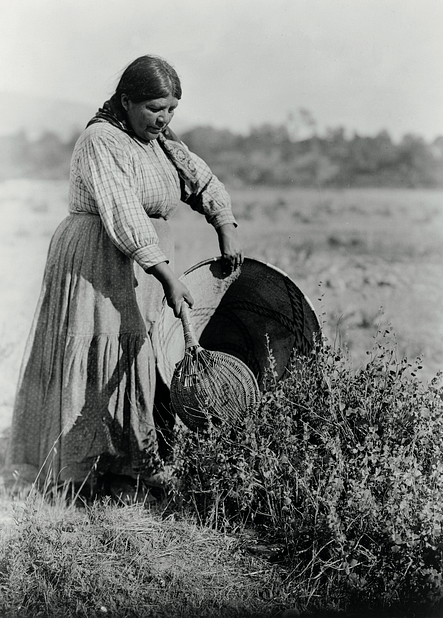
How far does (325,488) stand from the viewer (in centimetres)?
229

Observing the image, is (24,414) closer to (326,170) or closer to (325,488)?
(325,488)

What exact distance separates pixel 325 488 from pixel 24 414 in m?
1.39

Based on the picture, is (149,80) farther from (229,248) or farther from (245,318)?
(245,318)

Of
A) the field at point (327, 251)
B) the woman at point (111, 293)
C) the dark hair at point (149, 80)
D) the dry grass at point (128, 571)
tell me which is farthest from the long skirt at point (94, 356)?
the field at point (327, 251)

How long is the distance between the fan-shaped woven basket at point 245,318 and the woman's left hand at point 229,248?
0.04 m

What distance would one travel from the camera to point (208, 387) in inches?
97.8

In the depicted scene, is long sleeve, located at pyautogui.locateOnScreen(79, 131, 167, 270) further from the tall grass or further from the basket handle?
the tall grass

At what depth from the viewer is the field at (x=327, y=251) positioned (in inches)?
227

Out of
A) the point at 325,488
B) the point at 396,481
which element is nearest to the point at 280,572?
the point at 325,488

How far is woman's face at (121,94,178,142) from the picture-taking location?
262cm

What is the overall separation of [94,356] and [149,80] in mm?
1081

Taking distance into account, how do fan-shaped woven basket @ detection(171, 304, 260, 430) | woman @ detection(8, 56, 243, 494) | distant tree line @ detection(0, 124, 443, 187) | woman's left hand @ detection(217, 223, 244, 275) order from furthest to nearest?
distant tree line @ detection(0, 124, 443, 187) → woman's left hand @ detection(217, 223, 244, 275) → woman @ detection(8, 56, 243, 494) → fan-shaped woven basket @ detection(171, 304, 260, 430)

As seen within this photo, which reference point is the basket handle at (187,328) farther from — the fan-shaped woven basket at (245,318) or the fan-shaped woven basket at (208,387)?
the fan-shaped woven basket at (245,318)

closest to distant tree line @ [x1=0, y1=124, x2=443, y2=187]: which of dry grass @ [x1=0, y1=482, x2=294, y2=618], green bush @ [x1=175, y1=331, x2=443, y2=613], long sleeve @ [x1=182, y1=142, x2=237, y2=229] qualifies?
long sleeve @ [x1=182, y1=142, x2=237, y2=229]
